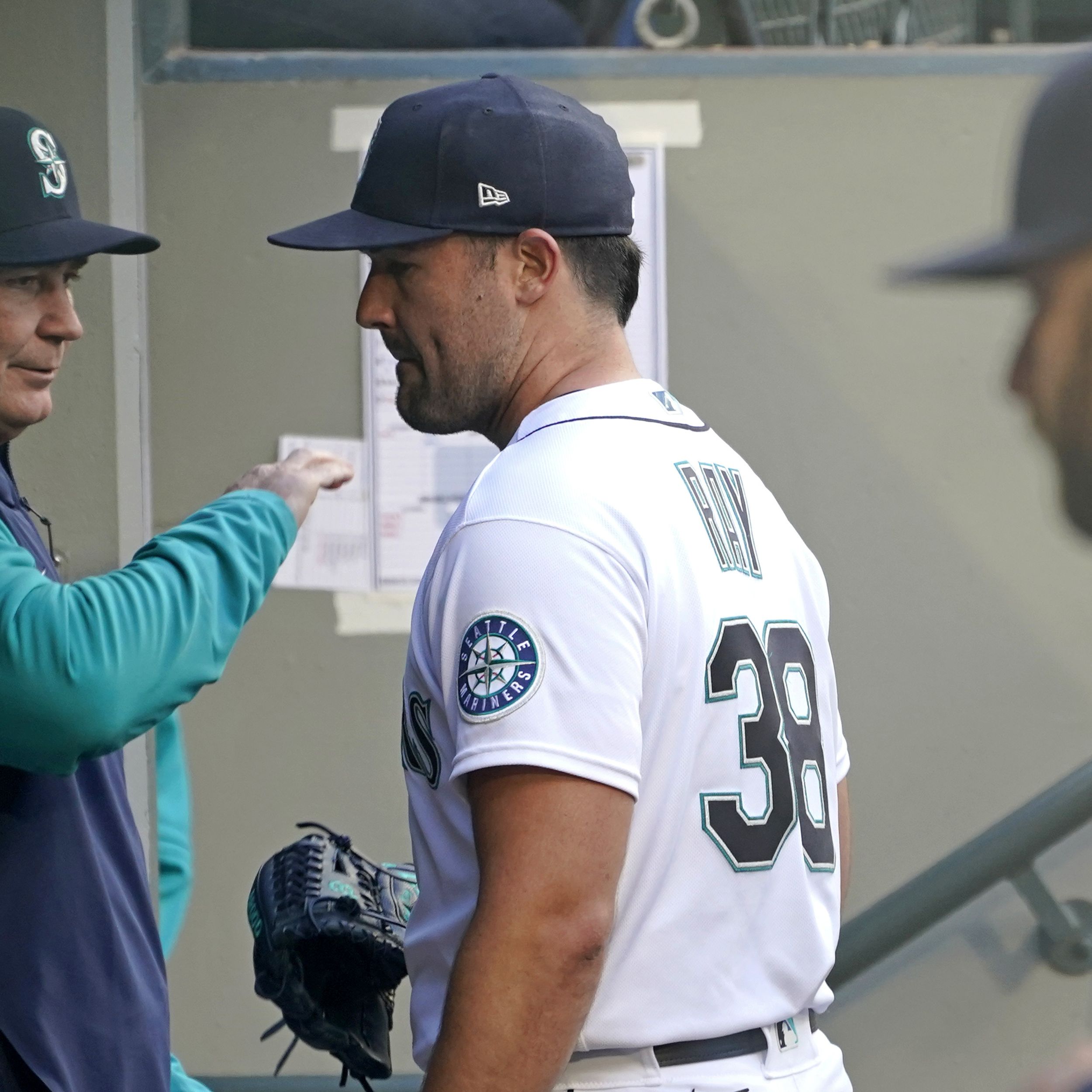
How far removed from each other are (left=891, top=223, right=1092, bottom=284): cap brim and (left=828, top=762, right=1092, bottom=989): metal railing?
106cm

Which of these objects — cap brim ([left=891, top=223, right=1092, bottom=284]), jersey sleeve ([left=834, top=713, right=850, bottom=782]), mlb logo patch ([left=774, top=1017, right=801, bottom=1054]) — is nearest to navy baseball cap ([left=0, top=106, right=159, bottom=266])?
jersey sleeve ([left=834, top=713, right=850, bottom=782])

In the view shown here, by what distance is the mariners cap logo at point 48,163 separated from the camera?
1844mm

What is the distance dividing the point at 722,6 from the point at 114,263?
1.42 metres

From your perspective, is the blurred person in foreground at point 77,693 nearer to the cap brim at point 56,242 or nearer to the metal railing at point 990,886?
the cap brim at point 56,242

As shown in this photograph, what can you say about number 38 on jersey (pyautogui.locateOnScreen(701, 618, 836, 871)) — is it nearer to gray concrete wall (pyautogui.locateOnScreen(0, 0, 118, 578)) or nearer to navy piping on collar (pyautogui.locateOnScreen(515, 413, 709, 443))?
navy piping on collar (pyautogui.locateOnScreen(515, 413, 709, 443))

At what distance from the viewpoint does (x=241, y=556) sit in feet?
5.64

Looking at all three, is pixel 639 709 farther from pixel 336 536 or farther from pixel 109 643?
pixel 336 536

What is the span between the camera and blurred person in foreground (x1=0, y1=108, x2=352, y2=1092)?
4.99ft

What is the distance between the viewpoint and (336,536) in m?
3.05

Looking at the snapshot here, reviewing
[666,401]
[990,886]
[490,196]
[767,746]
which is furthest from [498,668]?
[990,886]

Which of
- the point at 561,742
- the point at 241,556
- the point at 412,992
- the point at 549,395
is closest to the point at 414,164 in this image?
the point at 549,395

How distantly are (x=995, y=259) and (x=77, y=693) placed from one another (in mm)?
2307

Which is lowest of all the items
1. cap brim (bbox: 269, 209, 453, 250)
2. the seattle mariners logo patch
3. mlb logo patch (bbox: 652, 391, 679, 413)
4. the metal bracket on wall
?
the metal bracket on wall

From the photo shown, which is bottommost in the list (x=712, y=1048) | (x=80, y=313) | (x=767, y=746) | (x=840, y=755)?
(x=712, y=1048)
